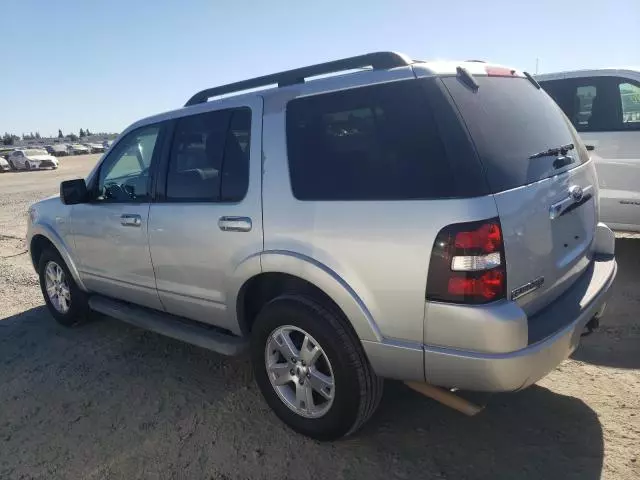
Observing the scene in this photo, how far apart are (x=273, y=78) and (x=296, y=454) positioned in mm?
2199

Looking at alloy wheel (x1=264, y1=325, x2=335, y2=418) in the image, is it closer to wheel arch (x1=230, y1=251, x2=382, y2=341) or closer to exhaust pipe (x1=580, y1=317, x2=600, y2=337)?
wheel arch (x1=230, y1=251, x2=382, y2=341)

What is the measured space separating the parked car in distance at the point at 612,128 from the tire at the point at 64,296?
17.7 feet

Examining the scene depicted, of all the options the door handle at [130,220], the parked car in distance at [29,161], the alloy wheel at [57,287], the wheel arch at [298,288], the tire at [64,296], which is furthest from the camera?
the parked car in distance at [29,161]

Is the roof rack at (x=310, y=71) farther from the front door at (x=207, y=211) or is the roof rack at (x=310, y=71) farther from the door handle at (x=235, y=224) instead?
the door handle at (x=235, y=224)

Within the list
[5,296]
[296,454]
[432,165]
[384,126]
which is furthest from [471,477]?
[5,296]

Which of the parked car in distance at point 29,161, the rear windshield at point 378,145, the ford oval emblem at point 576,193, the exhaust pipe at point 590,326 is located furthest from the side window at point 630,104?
the parked car in distance at point 29,161

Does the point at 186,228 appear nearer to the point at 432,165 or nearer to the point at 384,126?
the point at 384,126

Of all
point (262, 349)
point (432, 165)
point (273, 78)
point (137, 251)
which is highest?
point (273, 78)

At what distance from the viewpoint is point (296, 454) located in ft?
9.16

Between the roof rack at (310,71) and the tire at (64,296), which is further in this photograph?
the tire at (64,296)

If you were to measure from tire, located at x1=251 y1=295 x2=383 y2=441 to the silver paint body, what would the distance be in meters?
0.12

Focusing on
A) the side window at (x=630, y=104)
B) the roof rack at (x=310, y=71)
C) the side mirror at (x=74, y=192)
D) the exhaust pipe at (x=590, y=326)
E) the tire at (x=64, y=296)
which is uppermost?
the roof rack at (x=310, y=71)

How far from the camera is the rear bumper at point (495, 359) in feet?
7.29

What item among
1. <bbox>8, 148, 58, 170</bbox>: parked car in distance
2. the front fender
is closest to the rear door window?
the front fender
